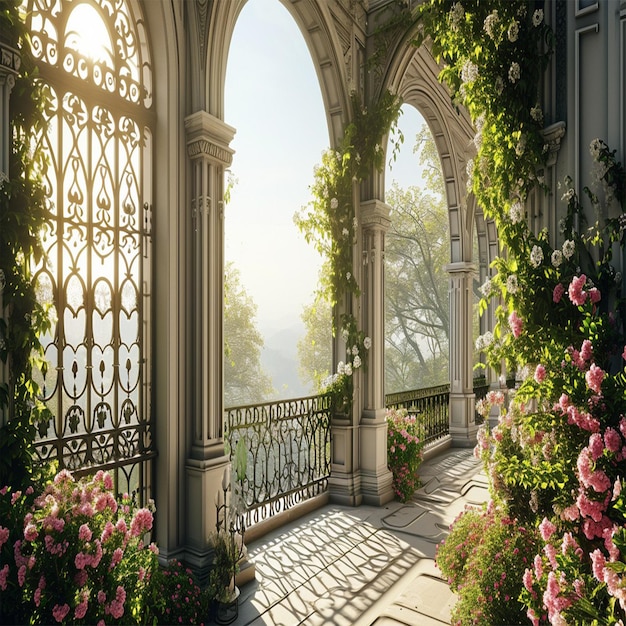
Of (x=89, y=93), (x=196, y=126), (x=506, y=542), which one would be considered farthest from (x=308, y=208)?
(x=506, y=542)

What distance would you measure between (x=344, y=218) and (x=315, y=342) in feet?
50.4

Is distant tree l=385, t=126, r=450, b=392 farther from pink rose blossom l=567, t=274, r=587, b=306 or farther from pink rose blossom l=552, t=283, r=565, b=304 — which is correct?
pink rose blossom l=567, t=274, r=587, b=306

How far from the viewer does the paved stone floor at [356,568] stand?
3139mm

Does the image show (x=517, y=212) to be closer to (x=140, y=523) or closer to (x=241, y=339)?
(x=140, y=523)

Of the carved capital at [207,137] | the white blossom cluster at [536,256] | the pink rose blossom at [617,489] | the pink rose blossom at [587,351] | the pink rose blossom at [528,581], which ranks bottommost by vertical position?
the pink rose blossom at [528,581]

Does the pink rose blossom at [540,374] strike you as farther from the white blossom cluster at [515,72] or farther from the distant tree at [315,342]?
the distant tree at [315,342]

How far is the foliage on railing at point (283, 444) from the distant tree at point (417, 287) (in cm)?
1615

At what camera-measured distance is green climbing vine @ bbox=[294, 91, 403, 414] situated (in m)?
5.42

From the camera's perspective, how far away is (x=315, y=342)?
20609 millimetres

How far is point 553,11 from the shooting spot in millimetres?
2756

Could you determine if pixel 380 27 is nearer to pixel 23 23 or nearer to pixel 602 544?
pixel 23 23

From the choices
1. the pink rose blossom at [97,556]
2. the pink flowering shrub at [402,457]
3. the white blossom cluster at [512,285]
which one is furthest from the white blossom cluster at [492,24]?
the pink flowering shrub at [402,457]

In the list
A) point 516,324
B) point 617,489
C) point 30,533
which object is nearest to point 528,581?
point 617,489

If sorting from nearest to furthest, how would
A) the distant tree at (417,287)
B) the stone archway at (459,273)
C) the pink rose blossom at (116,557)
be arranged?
the pink rose blossom at (116,557) < the stone archway at (459,273) < the distant tree at (417,287)
